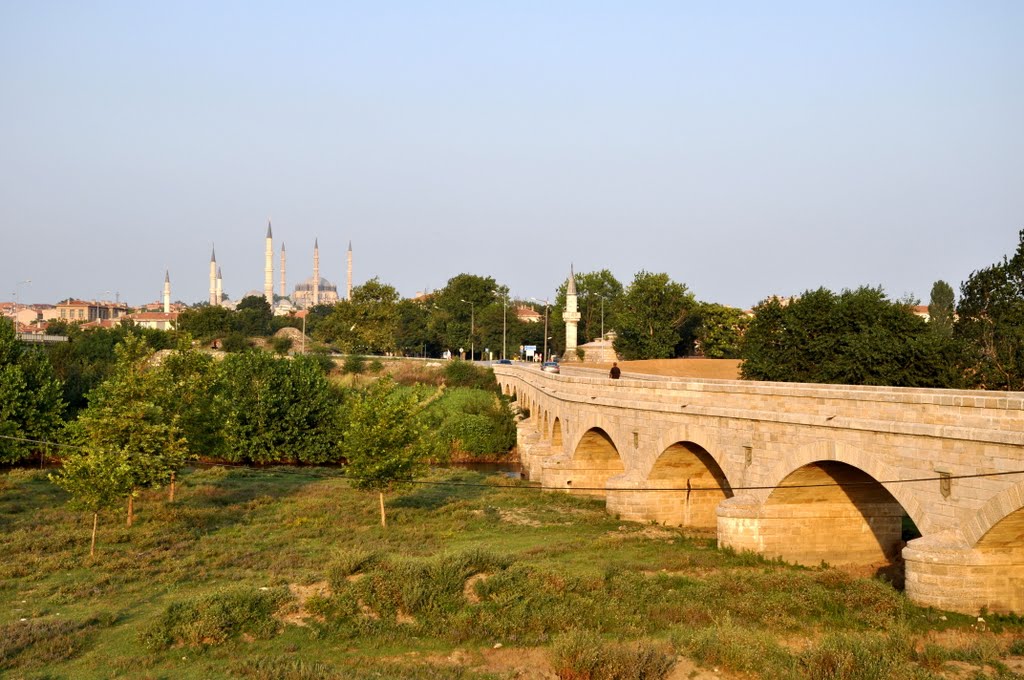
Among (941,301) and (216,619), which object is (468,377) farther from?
(216,619)

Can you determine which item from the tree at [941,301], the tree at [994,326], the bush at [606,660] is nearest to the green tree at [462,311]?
the tree at [941,301]

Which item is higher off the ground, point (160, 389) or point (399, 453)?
point (160, 389)

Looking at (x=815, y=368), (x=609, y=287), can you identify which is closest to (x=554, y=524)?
(x=815, y=368)

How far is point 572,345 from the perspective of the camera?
90.7 meters

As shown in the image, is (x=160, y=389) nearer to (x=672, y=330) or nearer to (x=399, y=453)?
(x=399, y=453)

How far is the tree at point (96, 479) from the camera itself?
26984 mm

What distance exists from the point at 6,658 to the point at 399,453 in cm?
1669

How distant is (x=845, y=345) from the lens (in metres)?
43.8

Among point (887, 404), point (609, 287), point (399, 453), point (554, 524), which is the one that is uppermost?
point (609, 287)

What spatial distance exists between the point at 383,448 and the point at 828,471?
1571 centimetres

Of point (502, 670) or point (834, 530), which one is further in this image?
point (834, 530)

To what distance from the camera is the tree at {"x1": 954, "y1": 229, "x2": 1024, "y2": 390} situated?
41.4 m

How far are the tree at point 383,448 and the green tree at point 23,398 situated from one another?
2008 cm

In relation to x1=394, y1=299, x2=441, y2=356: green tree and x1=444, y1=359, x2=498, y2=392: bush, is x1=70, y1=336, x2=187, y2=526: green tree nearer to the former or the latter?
x1=444, y1=359, x2=498, y2=392: bush
